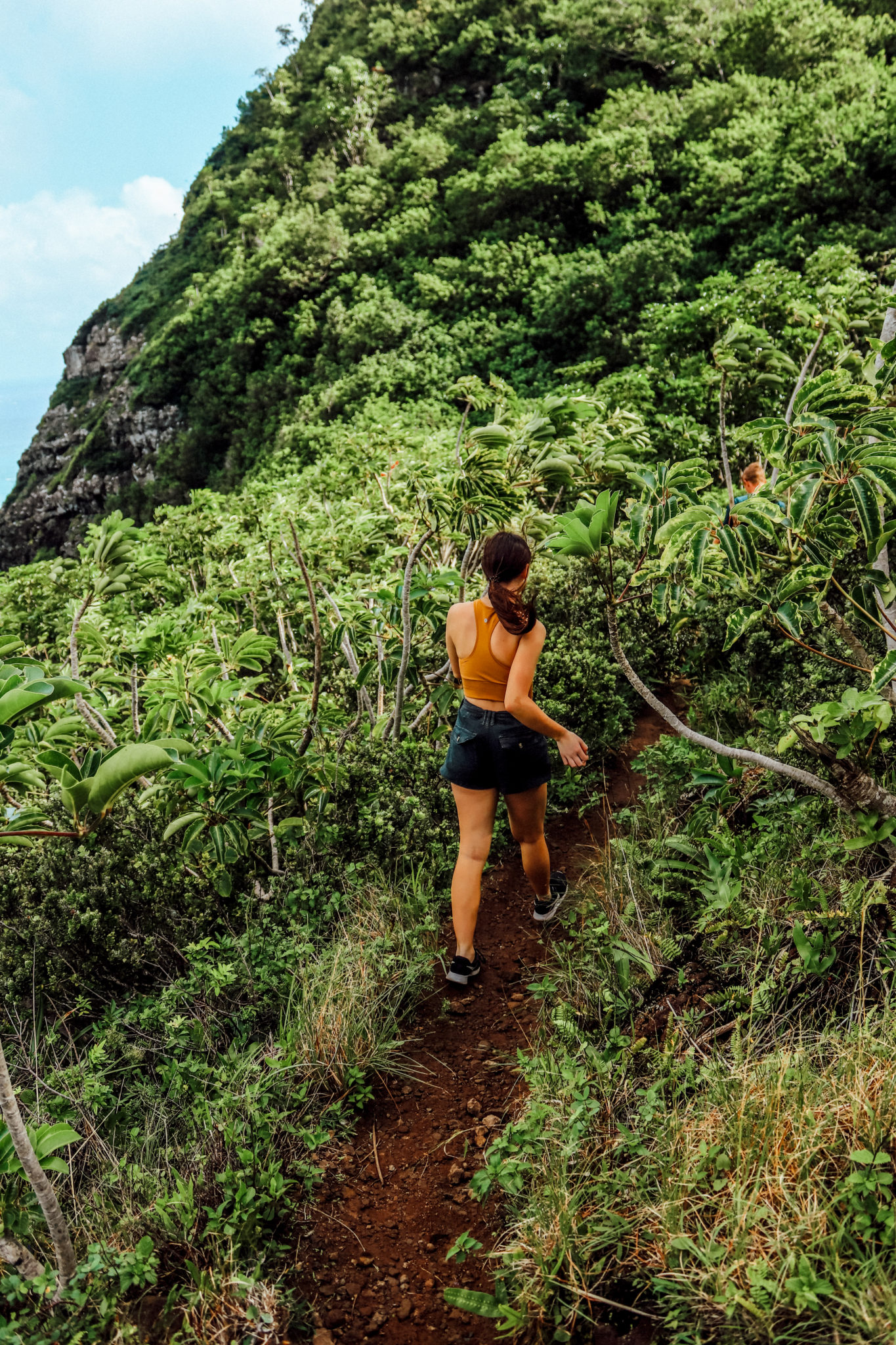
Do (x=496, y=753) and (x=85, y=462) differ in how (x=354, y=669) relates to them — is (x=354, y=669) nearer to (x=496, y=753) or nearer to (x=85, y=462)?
(x=496, y=753)

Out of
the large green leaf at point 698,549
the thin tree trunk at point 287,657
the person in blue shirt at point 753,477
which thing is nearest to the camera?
the large green leaf at point 698,549

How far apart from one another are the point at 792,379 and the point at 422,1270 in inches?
210

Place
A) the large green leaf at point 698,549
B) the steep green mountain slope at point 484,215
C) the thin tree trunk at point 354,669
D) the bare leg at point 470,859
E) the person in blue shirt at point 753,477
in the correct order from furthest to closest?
1. the steep green mountain slope at point 484,215
2. the person in blue shirt at point 753,477
3. the thin tree trunk at point 354,669
4. the bare leg at point 470,859
5. the large green leaf at point 698,549

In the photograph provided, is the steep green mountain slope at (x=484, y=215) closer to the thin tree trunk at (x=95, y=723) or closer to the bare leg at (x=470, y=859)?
the bare leg at (x=470, y=859)

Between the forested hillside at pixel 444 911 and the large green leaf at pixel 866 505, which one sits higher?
the large green leaf at pixel 866 505

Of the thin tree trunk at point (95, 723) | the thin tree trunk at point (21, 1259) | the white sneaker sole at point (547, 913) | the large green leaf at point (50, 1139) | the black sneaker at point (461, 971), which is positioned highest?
the thin tree trunk at point (95, 723)

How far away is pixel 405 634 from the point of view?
3.40 metres

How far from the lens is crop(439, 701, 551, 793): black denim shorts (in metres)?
2.69

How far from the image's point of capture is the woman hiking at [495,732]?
2.55 meters

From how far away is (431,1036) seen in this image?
2654mm

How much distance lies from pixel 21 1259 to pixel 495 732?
181 cm

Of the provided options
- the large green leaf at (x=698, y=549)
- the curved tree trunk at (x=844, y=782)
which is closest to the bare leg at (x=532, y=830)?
the curved tree trunk at (x=844, y=782)

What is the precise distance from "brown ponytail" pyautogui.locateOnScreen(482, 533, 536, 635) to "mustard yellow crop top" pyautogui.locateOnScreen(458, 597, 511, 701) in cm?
9

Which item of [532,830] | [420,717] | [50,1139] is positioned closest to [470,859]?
→ [532,830]
